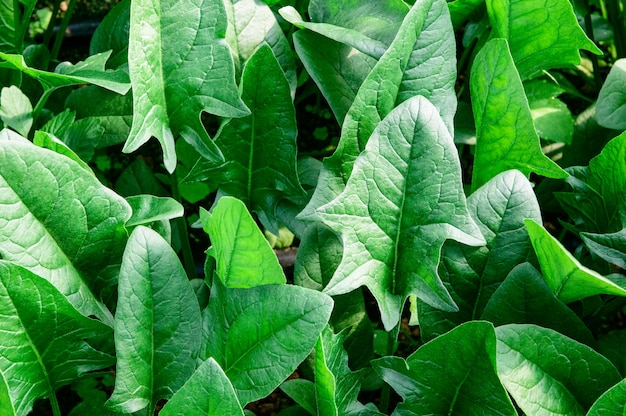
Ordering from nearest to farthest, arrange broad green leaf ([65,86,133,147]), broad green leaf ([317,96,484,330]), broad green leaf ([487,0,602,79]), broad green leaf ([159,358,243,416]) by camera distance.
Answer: broad green leaf ([159,358,243,416])
broad green leaf ([317,96,484,330])
broad green leaf ([487,0,602,79])
broad green leaf ([65,86,133,147])

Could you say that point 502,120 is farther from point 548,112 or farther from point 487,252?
point 548,112

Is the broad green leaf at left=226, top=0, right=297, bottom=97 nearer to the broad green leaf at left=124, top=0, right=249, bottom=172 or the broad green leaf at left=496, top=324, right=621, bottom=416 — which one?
the broad green leaf at left=124, top=0, right=249, bottom=172

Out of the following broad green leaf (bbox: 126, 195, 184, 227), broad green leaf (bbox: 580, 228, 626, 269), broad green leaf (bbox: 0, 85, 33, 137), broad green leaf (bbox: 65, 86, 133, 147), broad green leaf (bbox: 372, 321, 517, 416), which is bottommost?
broad green leaf (bbox: 372, 321, 517, 416)

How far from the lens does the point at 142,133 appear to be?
81cm

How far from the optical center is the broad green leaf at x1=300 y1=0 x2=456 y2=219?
825 mm

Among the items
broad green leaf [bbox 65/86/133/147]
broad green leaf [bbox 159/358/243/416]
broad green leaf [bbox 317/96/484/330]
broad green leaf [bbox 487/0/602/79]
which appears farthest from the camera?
broad green leaf [bbox 65/86/133/147]

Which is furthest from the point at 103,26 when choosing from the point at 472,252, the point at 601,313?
the point at 601,313

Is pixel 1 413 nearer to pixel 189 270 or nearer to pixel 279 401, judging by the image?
pixel 189 270

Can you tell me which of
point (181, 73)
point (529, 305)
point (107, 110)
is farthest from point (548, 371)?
point (107, 110)

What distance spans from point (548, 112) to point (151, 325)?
69 cm

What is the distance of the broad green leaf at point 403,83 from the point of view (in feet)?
2.71

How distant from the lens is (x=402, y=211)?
0.79 metres

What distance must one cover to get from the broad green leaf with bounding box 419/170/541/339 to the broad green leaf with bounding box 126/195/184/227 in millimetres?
292

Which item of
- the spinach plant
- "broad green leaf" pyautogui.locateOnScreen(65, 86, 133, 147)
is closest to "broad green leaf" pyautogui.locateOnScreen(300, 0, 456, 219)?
the spinach plant
